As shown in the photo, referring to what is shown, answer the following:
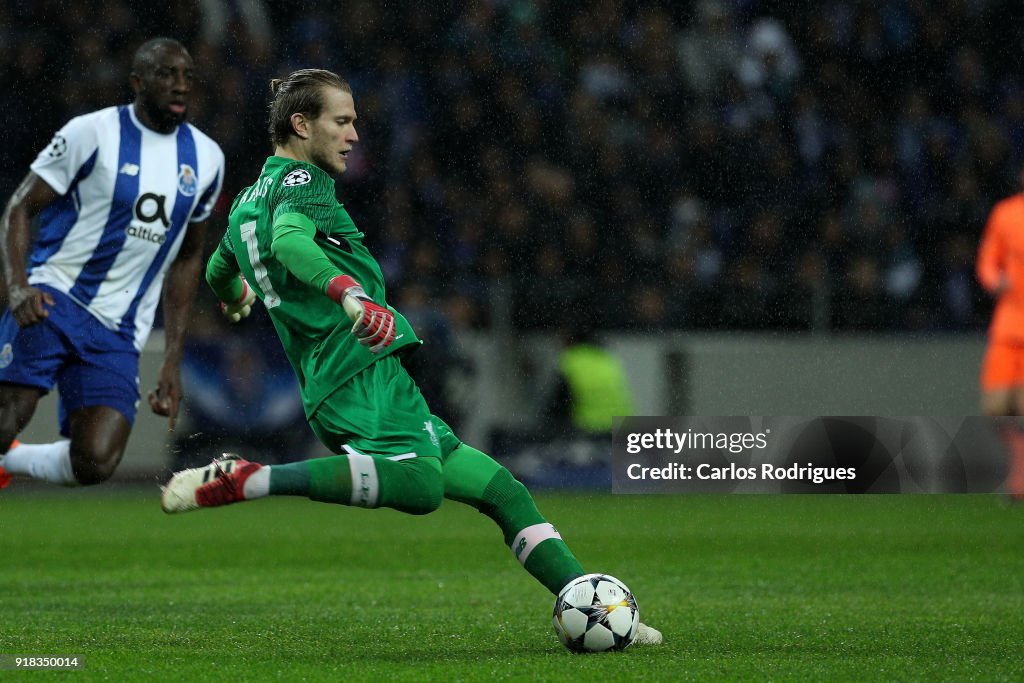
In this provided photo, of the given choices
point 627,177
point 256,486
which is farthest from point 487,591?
point 627,177

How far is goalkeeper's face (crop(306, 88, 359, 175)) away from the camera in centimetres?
468

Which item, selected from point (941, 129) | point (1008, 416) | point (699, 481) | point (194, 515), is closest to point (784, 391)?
point (699, 481)

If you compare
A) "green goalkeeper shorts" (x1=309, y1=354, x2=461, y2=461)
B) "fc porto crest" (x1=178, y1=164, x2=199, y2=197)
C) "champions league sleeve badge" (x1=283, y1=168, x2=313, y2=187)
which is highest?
"champions league sleeve badge" (x1=283, y1=168, x2=313, y2=187)

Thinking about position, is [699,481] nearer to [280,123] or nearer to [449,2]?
[449,2]

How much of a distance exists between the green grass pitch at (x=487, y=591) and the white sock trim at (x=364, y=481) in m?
0.43

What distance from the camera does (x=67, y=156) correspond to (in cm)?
650

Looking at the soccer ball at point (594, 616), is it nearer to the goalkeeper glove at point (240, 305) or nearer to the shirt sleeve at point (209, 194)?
the goalkeeper glove at point (240, 305)

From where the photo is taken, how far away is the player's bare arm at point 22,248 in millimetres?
6078

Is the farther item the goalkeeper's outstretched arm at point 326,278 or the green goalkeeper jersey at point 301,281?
the green goalkeeper jersey at point 301,281

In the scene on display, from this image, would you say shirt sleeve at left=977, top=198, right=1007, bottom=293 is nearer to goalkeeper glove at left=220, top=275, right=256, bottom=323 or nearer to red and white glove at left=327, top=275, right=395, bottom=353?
goalkeeper glove at left=220, top=275, right=256, bottom=323

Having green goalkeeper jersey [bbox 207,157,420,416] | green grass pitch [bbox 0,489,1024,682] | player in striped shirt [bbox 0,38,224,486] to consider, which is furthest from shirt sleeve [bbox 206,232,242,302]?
A: player in striped shirt [bbox 0,38,224,486]

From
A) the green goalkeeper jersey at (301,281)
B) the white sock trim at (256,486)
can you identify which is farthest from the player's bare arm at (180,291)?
the white sock trim at (256,486)

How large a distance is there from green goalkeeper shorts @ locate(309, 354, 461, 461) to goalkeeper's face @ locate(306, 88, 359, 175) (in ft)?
1.90

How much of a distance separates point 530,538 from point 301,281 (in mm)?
982
